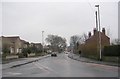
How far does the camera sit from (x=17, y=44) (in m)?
106

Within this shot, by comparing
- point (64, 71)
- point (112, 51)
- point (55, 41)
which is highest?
point (55, 41)

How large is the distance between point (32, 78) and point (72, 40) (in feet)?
498

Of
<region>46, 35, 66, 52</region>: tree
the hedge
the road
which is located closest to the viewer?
the road

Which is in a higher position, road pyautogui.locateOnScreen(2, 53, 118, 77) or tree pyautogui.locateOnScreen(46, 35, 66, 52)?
tree pyautogui.locateOnScreen(46, 35, 66, 52)

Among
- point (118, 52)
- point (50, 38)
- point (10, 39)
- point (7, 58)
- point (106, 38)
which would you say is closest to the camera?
point (118, 52)

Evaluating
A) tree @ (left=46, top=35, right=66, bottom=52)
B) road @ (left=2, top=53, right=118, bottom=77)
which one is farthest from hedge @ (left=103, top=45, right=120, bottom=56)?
tree @ (left=46, top=35, right=66, bottom=52)

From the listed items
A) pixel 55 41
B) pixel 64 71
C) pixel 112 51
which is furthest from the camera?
pixel 55 41

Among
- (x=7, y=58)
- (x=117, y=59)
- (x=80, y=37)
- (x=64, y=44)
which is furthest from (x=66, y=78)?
(x=64, y=44)

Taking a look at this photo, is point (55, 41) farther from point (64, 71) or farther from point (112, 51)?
point (64, 71)

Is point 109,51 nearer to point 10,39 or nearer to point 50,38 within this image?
point 10,39

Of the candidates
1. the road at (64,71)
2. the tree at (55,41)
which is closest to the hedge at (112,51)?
the road at (64,71)

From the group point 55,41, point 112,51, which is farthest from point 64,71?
point 55,41

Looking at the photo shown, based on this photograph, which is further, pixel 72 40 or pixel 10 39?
pixel 72 40

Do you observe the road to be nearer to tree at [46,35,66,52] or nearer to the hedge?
the hedge
